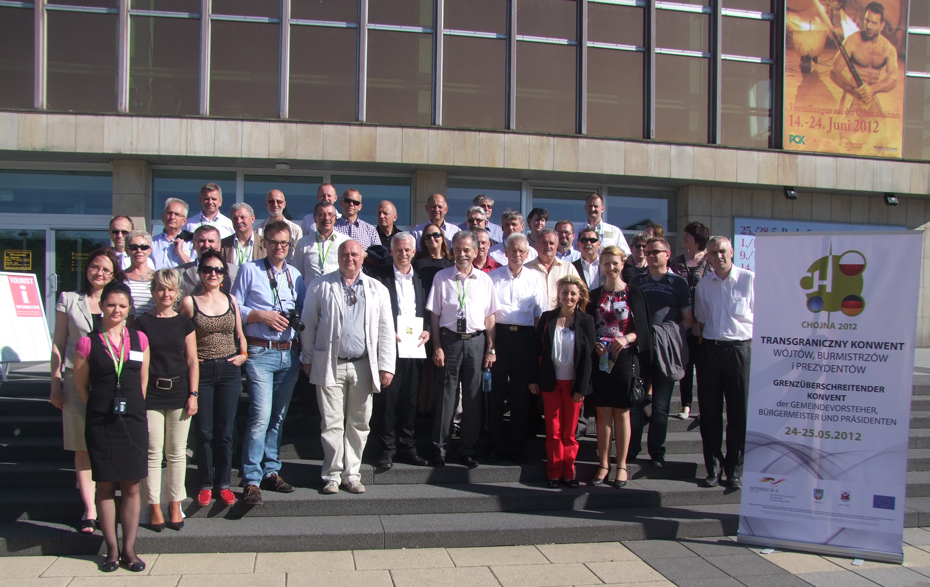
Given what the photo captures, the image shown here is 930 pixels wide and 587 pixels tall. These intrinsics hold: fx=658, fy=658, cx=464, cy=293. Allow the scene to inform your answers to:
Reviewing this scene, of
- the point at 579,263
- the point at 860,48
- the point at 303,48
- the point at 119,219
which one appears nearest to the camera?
the point at 119,219

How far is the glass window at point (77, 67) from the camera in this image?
10758 millimetres

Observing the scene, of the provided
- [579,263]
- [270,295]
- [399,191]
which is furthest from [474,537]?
[399,191]

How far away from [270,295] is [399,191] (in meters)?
6.79

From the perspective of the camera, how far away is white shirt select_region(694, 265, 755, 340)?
216 inches

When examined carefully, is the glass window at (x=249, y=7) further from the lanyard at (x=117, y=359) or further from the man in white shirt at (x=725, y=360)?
the man in white shirt at (x=725, y=360)

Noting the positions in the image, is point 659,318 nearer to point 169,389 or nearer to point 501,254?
point 501,254

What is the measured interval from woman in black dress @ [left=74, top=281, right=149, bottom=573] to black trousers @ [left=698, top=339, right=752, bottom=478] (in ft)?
14.2

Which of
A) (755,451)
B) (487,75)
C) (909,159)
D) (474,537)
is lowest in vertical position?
(474,537)

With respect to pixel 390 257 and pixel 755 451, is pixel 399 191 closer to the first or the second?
pixel 390 257

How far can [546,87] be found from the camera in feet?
39.0

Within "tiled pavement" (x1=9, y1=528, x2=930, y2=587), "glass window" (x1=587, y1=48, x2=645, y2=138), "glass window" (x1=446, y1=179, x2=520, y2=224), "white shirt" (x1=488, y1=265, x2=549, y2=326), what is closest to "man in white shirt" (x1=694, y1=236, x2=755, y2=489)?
"tiled pavement" (x1=9, y1=528, x2=930, y2=587)

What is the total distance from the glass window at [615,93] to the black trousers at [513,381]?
7.44m

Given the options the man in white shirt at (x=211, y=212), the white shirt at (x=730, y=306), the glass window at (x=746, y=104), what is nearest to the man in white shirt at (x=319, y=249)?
the man in white shirt at (x=211, y=212)

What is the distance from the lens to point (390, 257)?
5777mm
